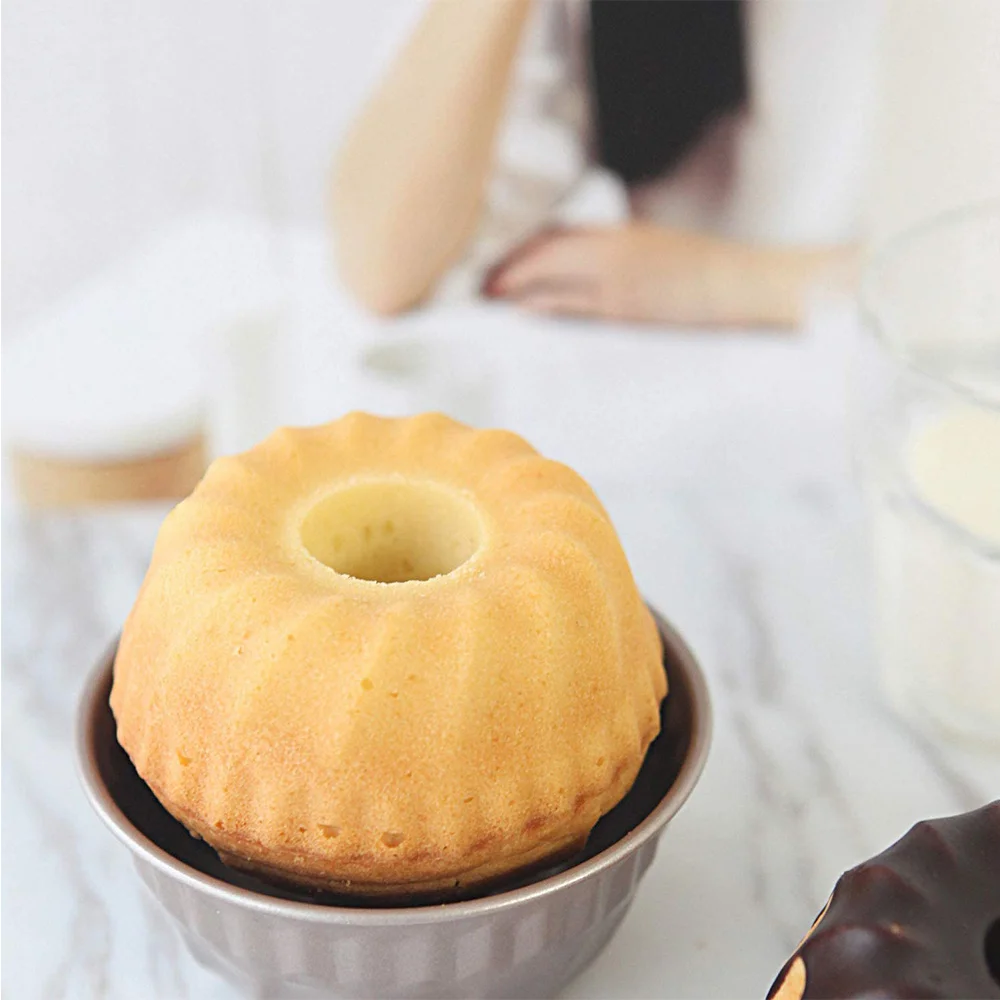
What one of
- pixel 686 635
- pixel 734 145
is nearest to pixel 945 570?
pixel 686 635

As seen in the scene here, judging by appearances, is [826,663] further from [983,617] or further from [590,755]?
[590,755]

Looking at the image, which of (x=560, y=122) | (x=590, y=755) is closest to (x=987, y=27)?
(x=560, y=122)

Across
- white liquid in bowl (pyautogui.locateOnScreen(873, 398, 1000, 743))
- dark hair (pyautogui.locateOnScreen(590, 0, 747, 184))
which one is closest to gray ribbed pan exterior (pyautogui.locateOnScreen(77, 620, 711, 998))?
white liquid in bowl (pyautogui.locateOnScreen(873, 398, 1000, 743))

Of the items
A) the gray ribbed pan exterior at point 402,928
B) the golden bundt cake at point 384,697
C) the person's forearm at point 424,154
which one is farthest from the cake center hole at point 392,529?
the person's forearm at point 424,154

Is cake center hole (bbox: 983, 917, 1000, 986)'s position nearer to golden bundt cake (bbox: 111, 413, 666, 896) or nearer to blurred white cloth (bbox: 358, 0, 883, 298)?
golden bundt cake (bbox: 111, 413, 666, 896)

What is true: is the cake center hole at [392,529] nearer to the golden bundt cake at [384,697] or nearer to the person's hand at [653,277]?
the golden bundt cake at [384,697]

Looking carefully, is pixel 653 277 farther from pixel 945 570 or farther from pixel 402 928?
pixel 402 928
